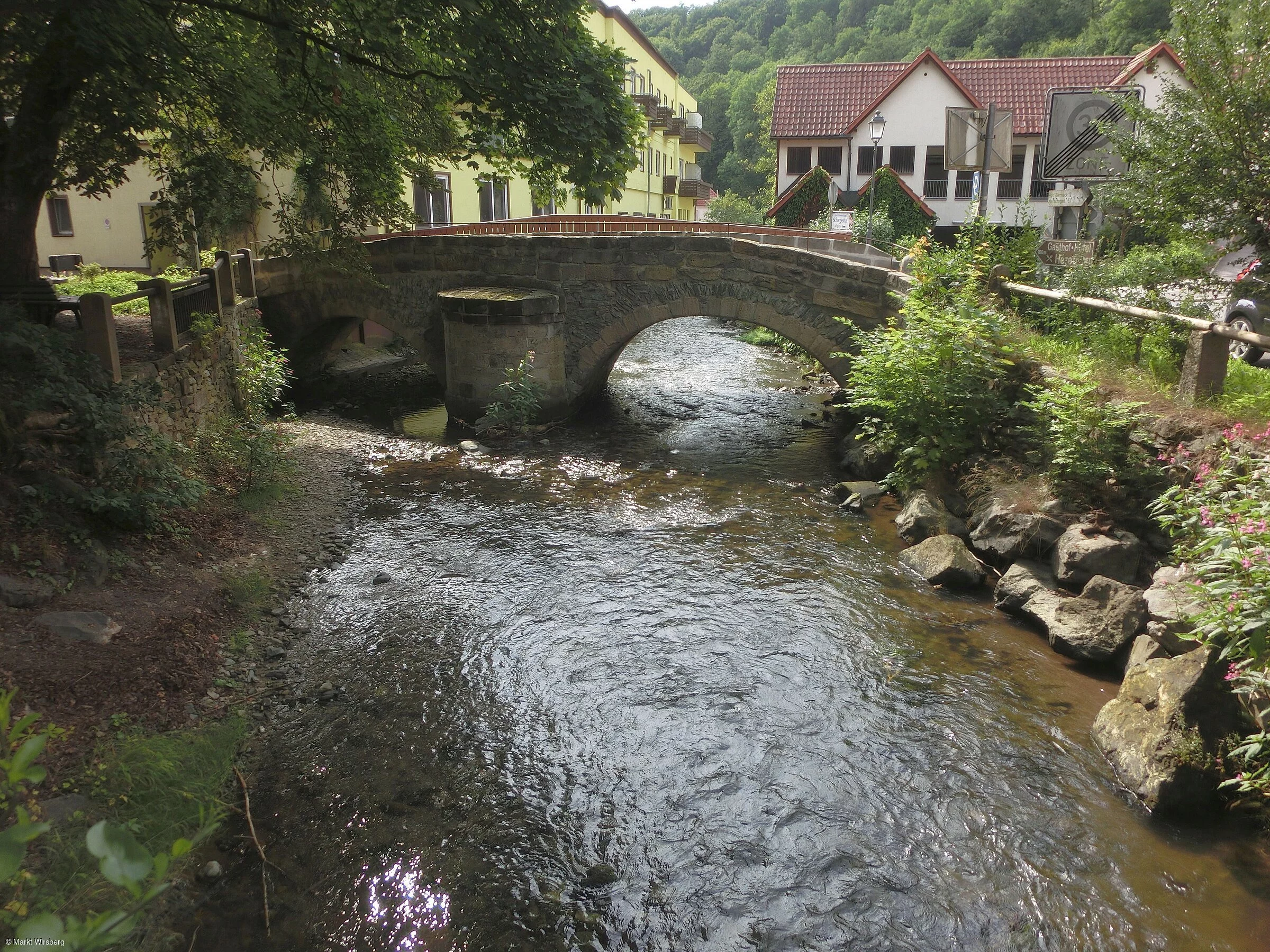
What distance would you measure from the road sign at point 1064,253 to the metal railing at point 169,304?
34.5 feet

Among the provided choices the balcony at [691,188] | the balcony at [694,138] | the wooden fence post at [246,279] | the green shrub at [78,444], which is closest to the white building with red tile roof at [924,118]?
the balcony at [694,138]

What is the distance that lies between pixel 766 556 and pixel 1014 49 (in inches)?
2497

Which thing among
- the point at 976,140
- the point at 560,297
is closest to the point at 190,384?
the point at 560,297

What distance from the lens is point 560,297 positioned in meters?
14.3

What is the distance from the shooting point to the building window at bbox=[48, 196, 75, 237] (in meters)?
20.5

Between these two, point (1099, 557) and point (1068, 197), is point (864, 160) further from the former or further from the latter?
point (1099, 557)

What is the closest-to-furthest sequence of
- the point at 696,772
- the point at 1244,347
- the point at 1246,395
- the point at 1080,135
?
the point at 696,772
the point at 1246,395
the point at 1080,135
the point at 1244,347

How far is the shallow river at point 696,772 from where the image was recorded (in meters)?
4.36

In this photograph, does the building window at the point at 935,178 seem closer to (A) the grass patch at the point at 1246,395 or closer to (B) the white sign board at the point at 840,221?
(B) the white sign board at the point at 840,221

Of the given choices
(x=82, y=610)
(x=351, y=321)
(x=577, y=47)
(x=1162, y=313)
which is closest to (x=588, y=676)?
(x=82, y=610)

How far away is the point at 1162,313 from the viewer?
771 centimetres

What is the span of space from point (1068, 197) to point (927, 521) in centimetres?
721

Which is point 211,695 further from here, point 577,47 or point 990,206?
point 990,206

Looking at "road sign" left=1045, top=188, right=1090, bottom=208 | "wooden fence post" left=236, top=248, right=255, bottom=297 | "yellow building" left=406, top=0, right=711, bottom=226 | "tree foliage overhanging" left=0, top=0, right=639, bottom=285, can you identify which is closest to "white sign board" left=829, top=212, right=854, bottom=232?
"yellow building" left=406, top=0, right=711, bottom=226
